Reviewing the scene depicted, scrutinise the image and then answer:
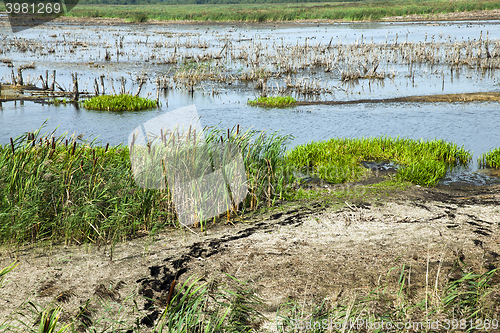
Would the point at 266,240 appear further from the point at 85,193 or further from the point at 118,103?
the point at 118,103

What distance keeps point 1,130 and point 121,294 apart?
36.1ft

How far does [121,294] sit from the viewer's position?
475 centimetres

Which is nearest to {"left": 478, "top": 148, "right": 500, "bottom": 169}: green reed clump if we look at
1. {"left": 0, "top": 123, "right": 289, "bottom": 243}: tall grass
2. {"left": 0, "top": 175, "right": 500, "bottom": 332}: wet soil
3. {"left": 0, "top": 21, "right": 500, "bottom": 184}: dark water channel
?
{"left": 0, "top": 21, "right": 500, "bottom": 184}: dark water channel

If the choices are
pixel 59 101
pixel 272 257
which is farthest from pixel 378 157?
pixel 59 101

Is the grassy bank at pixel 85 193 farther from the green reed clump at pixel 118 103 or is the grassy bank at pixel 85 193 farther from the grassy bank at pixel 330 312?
the green reed clump at pixel 118 103

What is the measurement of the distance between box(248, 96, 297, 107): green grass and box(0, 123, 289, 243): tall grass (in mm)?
10782

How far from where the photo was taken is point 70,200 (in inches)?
244

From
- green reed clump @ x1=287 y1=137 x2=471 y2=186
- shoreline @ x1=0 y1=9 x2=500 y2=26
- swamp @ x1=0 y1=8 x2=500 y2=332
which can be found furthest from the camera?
shoreline @ x1=0 y1=9 x2=500 y2=26

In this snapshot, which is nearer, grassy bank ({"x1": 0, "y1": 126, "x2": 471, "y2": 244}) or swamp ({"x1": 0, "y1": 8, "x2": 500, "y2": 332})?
swamp ({"x1": 0, "y1": 8, "x2": 500, "y2": 332})

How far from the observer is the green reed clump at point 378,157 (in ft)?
30.6

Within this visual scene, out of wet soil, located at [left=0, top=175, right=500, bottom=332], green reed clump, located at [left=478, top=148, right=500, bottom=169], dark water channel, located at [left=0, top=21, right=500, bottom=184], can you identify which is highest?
dark water channel, located at [left=0, top=21, right=500, bottom=184]

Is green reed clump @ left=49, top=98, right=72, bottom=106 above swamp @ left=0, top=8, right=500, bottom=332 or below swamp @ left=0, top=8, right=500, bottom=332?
above

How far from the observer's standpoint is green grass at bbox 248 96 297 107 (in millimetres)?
17188

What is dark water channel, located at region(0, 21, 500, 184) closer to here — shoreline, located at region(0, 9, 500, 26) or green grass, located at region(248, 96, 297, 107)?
green grass, located at region(248, 96, 297, 107)
